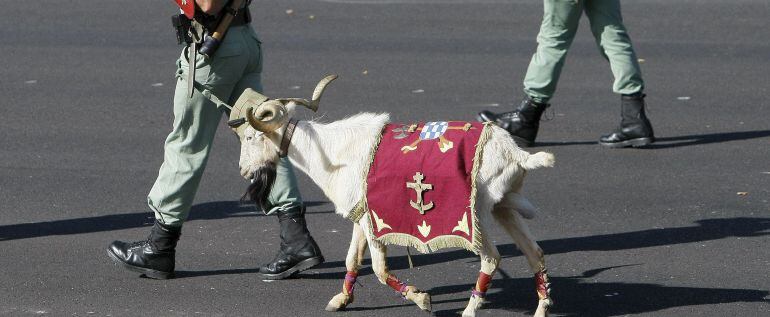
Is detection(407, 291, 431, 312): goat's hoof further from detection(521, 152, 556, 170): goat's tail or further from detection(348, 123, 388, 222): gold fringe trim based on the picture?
detection(521, 152, 556, 170): goat's tail

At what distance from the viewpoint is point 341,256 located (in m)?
7.36

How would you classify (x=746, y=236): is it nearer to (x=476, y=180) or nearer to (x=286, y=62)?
(x=476, y=180)

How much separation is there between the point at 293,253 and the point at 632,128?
3622mm

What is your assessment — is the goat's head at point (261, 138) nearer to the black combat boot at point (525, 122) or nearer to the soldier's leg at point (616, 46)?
the black combat boot at point (525, 122)

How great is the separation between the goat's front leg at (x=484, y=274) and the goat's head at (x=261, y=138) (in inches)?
41.2

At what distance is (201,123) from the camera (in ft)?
22.6

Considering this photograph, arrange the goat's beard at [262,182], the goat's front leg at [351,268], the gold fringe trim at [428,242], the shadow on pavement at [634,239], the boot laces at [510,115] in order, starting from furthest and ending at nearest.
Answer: the boot laces at [510,115] < the shadow on pavement at [634,239] < the goat's front leg at [351,268] < the goat's beard at [262,182] < the gold fringe trim at [428,242]

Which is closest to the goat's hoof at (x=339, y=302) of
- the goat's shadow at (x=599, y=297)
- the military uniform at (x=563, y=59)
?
the goat's shadow at (x=599, y=297)

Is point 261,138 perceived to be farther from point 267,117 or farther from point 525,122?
point 525,122

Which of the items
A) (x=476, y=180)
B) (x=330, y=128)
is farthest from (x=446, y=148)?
(x=330, y=128)

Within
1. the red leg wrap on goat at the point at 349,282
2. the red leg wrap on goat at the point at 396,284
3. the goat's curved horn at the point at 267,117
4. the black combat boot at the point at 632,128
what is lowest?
the black combat boot at the point at 632,128

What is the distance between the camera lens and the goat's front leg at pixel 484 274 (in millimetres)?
5988

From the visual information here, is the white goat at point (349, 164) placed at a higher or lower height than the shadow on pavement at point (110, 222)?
higher

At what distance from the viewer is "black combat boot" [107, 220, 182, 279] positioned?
6.98m
